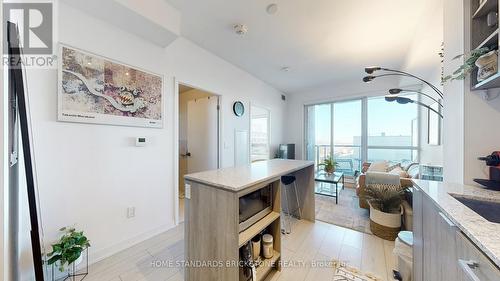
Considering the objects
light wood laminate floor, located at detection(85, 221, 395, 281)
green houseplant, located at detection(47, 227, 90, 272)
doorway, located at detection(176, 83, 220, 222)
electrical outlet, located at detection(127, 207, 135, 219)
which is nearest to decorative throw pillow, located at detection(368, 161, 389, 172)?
light wood laminate floor, located at detection(85, 221, 395, 281)

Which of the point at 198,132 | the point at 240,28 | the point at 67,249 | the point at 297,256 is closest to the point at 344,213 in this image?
the point at 297,256

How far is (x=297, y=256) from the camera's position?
6.45 ft

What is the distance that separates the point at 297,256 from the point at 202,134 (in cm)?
270

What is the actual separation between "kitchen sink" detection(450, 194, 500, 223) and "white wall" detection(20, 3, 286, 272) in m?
2.79

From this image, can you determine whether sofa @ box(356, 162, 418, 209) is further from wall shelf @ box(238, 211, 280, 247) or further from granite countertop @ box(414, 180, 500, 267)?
wall shelf @ box(238, 211, 280, 247)

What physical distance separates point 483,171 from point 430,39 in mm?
1999

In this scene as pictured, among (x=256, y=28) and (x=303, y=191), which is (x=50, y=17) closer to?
(x=256, y=28)

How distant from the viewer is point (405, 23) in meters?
2.31

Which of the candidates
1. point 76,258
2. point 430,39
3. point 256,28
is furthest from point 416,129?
point 76,258

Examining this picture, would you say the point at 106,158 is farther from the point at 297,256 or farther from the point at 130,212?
the point at 297,256

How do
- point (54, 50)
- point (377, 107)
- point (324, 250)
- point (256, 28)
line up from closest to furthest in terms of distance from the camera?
1. point (54, 50)
2. point (324, 250)
3. point (256, 28)
4. point (377, 107)

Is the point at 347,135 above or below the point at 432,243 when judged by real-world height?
above

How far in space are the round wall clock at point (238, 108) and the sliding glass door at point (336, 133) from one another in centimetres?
265

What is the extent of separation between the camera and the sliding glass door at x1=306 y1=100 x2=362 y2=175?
5.05 metres
